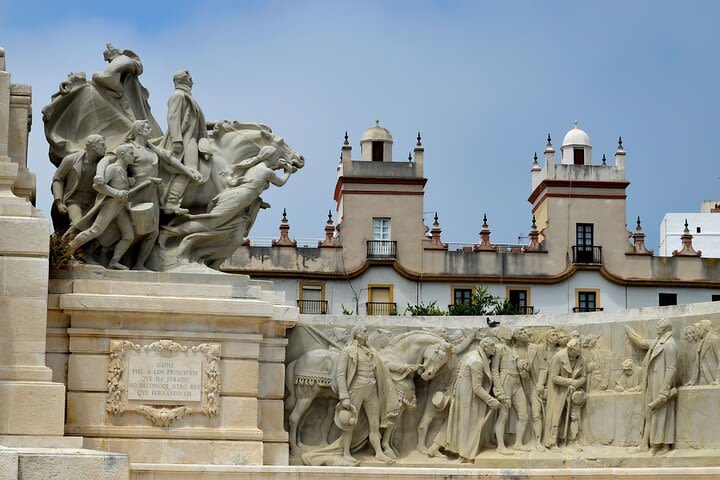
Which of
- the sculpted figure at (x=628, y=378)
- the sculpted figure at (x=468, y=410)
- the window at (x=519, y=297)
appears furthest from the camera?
the window at (x=519, y=297)

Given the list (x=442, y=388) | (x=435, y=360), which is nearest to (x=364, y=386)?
(x=435, y=360)

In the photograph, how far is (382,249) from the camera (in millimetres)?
65438

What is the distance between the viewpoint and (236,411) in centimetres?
2641

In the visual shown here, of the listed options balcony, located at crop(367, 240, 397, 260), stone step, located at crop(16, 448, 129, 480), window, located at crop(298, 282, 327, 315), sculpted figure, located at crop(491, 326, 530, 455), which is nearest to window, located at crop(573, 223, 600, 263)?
balcony, located at crop(367, 240, 397, 260)

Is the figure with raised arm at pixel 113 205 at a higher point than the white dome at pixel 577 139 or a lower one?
lower

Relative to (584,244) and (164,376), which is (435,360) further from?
(584,244)

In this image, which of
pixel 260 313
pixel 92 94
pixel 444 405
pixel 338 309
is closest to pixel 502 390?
pixel 444 405

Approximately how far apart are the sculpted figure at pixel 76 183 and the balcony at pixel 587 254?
41.1 meters

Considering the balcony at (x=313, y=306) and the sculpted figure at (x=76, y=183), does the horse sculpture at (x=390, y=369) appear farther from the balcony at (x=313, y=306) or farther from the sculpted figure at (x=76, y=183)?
the balcony at (x=313, y=306)

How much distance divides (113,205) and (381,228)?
1581 inches

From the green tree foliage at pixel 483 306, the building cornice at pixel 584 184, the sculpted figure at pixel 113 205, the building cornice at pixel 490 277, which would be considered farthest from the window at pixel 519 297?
the sculpted figure at pixel 113 205

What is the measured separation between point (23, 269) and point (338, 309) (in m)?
39.6

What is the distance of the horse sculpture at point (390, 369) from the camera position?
89.4 ft

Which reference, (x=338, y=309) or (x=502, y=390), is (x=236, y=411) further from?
(x=338, y=309)
